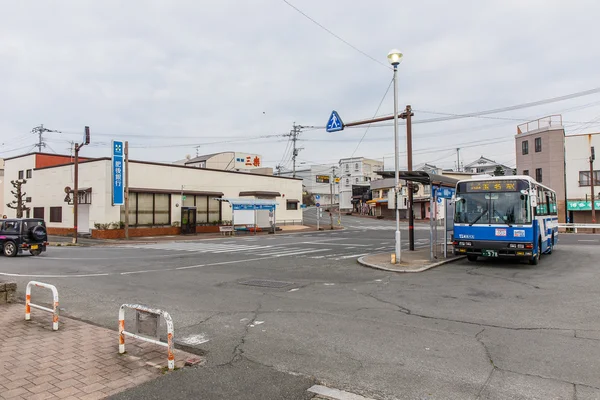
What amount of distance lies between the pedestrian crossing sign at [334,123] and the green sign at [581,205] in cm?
4255

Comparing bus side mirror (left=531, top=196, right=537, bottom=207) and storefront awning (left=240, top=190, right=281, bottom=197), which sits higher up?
storefront awning (left=240, top=190, right=281, bottom=197)

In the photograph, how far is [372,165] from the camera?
10269cm

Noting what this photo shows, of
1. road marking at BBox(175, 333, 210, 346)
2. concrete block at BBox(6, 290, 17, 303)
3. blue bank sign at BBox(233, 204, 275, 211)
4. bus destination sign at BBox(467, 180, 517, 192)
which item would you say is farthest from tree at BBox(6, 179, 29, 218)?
road marking at BBox(175, 333, 210, 346)

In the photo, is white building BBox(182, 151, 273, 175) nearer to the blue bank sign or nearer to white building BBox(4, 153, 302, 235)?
white building BBox(4, 153, 302, 235)

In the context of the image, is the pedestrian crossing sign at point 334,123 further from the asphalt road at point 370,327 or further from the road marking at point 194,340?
the road marking at point 194,340

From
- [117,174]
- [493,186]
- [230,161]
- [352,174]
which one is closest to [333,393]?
[493,186]

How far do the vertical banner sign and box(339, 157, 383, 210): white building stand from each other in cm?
6354

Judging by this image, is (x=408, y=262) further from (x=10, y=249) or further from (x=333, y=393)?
(x=10, y=249)

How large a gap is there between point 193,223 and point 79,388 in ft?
114

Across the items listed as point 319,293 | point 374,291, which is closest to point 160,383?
point 319,293

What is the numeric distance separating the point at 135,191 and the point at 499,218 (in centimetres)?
2962

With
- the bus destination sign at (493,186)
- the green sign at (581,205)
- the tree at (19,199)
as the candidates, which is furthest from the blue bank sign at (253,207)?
the green sign at (581,205)

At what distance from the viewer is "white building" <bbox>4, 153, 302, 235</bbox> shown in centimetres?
3381

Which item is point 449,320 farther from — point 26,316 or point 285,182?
point 285,182
